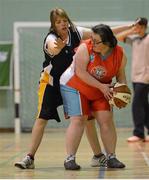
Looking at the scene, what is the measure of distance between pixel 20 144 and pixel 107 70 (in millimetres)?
3405

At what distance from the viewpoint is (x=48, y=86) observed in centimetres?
549

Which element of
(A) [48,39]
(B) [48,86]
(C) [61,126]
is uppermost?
(A) [48,39]

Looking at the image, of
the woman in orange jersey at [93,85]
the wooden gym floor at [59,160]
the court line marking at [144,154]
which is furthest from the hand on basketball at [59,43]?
the court line marking at [144,154]

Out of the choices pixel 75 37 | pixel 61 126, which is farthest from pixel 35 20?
pixel 75 37

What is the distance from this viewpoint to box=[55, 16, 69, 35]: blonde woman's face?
534 centimetres

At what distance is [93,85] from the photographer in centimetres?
513

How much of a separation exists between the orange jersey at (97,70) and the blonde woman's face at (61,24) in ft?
0.84

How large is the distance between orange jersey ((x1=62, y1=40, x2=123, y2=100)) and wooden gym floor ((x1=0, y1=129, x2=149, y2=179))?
0.72 m

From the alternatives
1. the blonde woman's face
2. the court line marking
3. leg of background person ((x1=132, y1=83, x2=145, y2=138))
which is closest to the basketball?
the blonde woman's face

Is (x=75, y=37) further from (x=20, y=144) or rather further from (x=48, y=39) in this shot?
(x=20, y=144)

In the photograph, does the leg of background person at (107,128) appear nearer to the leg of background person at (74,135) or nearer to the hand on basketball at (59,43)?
the leg of background person at (74,135)

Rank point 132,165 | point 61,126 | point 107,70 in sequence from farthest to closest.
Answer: point 61,126 → point 132,165 → point 107,70

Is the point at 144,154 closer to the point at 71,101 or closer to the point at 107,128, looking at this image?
the point at 107,128

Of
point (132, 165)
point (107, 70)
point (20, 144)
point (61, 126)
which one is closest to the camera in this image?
point (107, 70)
